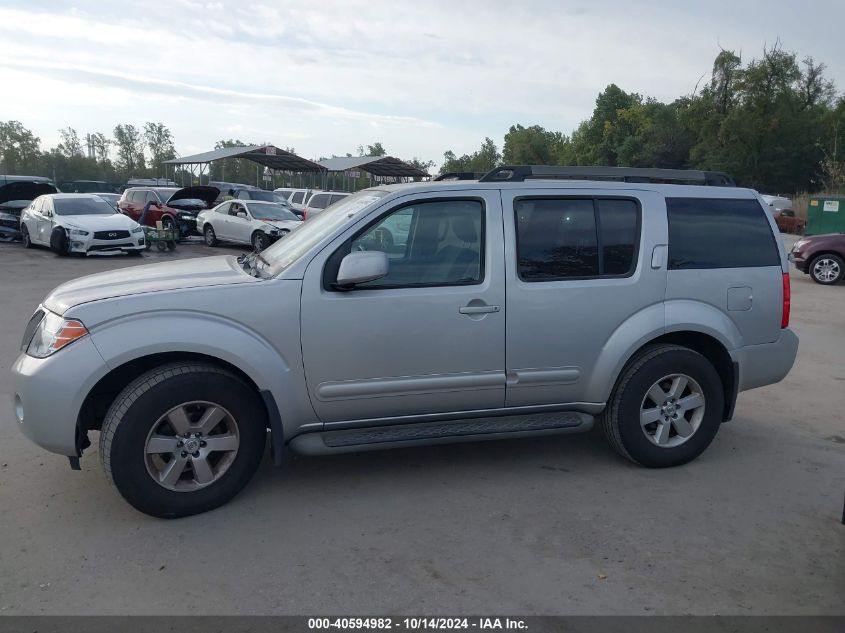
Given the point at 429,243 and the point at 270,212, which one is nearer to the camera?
the point at 429,243

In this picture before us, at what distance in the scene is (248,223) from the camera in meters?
20.4

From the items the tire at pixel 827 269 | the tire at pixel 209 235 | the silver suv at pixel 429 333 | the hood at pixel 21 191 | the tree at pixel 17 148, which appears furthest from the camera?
the tree at pixel 17 148

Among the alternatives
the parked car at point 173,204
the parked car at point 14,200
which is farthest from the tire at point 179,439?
the parked car at point 14,200

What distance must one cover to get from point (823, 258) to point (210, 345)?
556 inches

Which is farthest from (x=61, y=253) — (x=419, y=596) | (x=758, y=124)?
(x=758, y=124)

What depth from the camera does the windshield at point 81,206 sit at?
60.0 ft

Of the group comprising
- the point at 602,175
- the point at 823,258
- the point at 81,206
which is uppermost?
the point at 602,175

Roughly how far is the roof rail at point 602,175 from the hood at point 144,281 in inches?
68.8

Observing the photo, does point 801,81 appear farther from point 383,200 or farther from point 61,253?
point 383,200

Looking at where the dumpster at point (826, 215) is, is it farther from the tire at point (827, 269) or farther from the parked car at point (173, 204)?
the parked car at point (173, 204)

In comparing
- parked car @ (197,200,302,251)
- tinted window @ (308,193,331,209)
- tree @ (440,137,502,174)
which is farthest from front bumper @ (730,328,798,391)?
tree @ (440,137,502,174)

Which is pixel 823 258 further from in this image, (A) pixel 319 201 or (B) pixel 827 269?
(A) pixel 319 201

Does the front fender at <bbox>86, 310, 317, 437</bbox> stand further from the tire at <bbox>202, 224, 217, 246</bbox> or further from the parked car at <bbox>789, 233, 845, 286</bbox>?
the tire at <bbox>202, 224, 217, 246</bbox>

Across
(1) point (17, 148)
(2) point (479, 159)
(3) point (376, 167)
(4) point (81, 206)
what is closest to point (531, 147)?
(2) point (479, 159)
